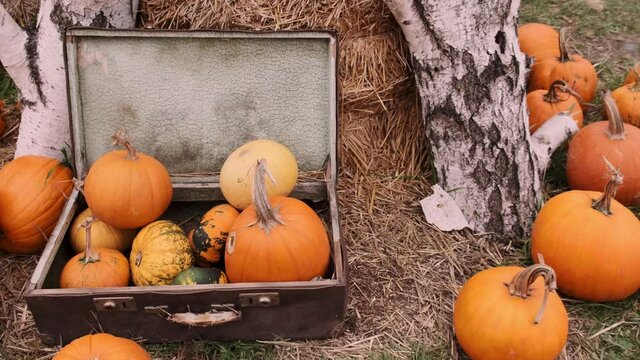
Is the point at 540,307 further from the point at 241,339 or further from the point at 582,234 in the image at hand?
the point at 241,339

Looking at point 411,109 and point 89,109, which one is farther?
point 411,109

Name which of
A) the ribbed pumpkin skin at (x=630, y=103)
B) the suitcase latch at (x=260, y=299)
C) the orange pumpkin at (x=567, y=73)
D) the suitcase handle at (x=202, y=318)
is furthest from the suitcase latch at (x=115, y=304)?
the ribbed pumpkin skin at (x=630, y=103)

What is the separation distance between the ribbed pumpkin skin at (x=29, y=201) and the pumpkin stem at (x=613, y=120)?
95.5 inches

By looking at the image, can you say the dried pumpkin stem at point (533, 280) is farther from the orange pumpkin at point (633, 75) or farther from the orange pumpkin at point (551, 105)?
the orange pumpkin at point (633, 75)

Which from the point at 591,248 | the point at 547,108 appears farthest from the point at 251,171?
the point at 547,108

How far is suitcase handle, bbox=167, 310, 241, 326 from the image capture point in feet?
7.09

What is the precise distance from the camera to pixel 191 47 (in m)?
2.68

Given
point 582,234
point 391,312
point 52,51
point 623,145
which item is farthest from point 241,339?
point 623,145

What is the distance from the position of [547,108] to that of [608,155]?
1.76ft

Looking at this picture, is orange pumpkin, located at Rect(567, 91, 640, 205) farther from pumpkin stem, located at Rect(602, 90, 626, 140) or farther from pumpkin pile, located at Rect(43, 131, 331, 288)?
pumpkin pile, located at Rect(43, 131, 331, 288)

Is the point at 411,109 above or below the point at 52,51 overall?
below

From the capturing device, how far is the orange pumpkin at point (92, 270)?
7.47ft

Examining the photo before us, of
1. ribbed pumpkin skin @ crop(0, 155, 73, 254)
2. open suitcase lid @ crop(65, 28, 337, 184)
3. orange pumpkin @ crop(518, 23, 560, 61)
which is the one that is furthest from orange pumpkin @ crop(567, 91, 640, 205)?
ribbed pumpkin skin @ crop(0, 155, 73, 254)

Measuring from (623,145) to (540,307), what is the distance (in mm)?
1205
